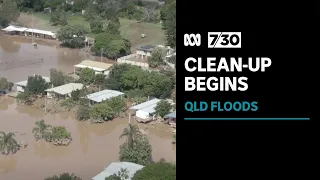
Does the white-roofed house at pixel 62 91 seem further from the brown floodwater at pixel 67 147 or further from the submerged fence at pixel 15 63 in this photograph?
the submerged fence at pixel 15 63

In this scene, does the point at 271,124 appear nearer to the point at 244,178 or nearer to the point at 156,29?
the point at 244,178

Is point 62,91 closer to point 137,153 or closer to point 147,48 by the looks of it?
point 137,153

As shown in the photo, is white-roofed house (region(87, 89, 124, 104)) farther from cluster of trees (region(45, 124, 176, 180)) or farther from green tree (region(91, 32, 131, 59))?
green tree (region(91, 32, 131, 59))

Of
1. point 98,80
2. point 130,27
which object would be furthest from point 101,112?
point 130,27

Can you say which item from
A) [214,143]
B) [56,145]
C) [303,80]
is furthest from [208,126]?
[56,145]

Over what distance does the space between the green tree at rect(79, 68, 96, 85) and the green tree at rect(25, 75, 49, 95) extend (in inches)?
24.0

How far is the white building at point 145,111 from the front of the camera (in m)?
7.18

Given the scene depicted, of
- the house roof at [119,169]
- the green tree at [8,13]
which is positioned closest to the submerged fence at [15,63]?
the green tree at [8,13]

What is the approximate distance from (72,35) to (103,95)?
3305 mm

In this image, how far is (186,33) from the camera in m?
1.47

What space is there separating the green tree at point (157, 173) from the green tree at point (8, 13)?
780 cm

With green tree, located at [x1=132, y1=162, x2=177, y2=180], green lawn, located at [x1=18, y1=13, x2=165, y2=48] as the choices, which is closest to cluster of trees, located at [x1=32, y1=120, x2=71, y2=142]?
green tree, located at [x1=132, y1=162, x2=177, y2=180]

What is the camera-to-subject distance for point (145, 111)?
7.19m

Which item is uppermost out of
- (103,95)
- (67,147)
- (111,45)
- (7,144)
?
(111,45)
